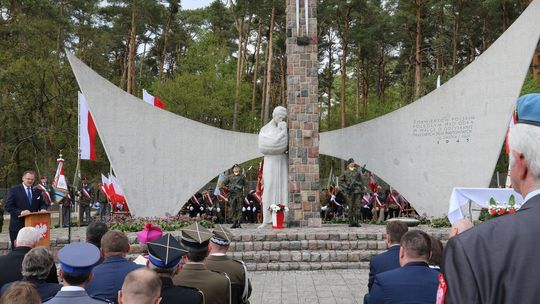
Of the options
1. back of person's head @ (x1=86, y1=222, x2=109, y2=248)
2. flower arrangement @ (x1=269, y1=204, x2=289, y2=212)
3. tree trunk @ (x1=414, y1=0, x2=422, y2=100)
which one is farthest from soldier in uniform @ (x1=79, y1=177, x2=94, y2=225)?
tree trunk @ (x1=414, y1=0, x2=422, y2=100)

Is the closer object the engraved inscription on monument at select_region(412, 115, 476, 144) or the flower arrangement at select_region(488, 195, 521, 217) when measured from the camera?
the flower arrangement at select_region(488, 195, 521, 217)

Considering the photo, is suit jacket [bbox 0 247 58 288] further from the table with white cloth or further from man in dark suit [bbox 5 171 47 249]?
the table with white cloth

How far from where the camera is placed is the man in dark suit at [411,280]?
285cm

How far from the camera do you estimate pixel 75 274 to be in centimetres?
271

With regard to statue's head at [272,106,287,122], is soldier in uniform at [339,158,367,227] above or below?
below

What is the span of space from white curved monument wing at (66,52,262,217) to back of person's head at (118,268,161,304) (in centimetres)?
1293

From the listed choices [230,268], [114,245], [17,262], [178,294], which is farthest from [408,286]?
[17,262]

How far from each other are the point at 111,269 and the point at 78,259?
632mm

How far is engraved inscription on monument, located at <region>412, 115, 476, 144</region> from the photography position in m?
14.3

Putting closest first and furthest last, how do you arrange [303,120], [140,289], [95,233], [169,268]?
[140,289]
[169,268]
[95,233]
[303,120]

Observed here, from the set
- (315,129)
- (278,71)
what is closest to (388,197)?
(315,129)

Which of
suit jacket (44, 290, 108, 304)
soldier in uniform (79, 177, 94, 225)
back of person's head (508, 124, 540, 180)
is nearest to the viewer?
back of person's head (508, 124, 540, 180)

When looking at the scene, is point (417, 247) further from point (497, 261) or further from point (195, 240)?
point (497, 261)

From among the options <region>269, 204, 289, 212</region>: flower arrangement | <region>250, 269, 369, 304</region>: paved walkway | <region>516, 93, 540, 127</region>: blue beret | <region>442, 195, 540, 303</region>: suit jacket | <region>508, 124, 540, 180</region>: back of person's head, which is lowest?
<region>250, 269, 369, 304</region>: paved walkway
